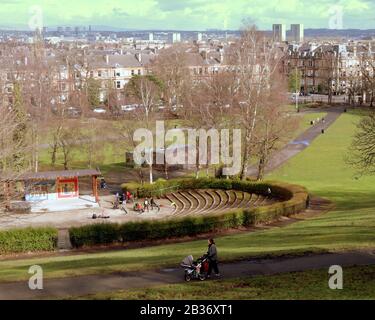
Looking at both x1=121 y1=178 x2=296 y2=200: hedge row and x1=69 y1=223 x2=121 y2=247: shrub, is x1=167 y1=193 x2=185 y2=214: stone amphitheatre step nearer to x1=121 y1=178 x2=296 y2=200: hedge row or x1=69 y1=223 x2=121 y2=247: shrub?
x1=121 y1=178 x2=296 y2=200: hedge row

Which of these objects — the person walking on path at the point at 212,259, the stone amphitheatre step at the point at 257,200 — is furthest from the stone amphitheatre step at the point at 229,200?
the person walking on path at the point at 212,259

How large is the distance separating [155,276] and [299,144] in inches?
2123

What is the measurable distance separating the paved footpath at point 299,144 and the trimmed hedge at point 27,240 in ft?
91.8

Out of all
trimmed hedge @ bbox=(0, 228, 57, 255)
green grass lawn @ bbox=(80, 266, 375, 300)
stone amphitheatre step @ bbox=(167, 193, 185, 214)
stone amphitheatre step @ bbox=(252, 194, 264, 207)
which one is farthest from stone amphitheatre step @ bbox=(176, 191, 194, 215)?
green grass lawn @ bbox=(80, 266, 375, 300)

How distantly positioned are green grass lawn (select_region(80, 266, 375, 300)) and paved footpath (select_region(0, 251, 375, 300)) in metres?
0.85

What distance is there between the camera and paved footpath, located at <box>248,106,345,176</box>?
188 ft

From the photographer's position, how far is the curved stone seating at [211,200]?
4031 cm

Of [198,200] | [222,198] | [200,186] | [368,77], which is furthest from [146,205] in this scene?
[368,77]

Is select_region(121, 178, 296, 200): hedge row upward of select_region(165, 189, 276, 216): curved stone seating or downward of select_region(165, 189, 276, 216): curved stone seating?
upward

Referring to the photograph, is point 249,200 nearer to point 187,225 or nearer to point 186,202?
point 186,202

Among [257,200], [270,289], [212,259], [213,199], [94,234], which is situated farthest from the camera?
[213,199]

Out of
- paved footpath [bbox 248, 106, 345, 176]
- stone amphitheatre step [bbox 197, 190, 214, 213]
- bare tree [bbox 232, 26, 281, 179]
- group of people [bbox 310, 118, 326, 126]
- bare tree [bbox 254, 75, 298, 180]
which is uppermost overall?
bare tree [bbox 232, 26, 281, 179]

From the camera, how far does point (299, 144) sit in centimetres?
7038

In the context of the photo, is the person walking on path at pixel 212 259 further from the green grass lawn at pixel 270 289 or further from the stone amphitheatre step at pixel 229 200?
the stone amphitheatre step at pixel 229 200
